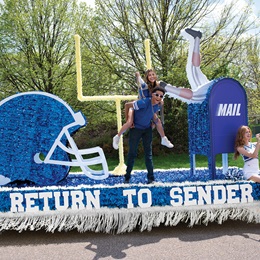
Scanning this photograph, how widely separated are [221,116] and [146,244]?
1.70 m

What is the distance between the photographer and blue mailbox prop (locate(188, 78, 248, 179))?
385 cm

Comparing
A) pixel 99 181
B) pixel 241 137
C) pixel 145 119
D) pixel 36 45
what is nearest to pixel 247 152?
pixel 241 137

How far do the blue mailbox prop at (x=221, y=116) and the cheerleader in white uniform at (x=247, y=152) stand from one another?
0.14 m

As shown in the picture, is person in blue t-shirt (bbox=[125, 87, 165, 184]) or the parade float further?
person in blue t-shirt (bbox=[125, 87, 165, 184])

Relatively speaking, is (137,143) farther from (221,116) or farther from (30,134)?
(30,134)

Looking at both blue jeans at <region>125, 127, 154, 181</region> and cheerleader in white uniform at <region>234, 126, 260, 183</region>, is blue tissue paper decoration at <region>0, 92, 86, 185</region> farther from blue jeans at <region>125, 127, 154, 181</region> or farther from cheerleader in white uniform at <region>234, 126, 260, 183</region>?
cheerleader in white uniform at <region>234, 126, 260, 183</region>

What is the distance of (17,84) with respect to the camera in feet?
38.9

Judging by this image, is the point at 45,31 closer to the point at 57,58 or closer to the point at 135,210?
the point at 57,58

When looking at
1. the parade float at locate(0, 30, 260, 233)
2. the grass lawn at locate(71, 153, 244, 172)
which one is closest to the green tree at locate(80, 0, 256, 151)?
the grass lawn at locate(71, 153, 244, 172)

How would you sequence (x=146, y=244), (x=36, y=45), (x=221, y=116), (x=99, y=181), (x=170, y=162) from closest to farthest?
(x=146, y=244)
(x=221, y=116)
(x=99, y=181)
(x=170, y=162)
(x=36, y=45)

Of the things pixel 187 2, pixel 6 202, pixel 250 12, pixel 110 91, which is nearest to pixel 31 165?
pixel 6 202

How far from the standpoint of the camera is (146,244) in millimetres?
2879

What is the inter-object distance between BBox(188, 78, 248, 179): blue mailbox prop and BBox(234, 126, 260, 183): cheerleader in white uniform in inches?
5.4

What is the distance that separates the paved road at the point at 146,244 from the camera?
8.66 feet
